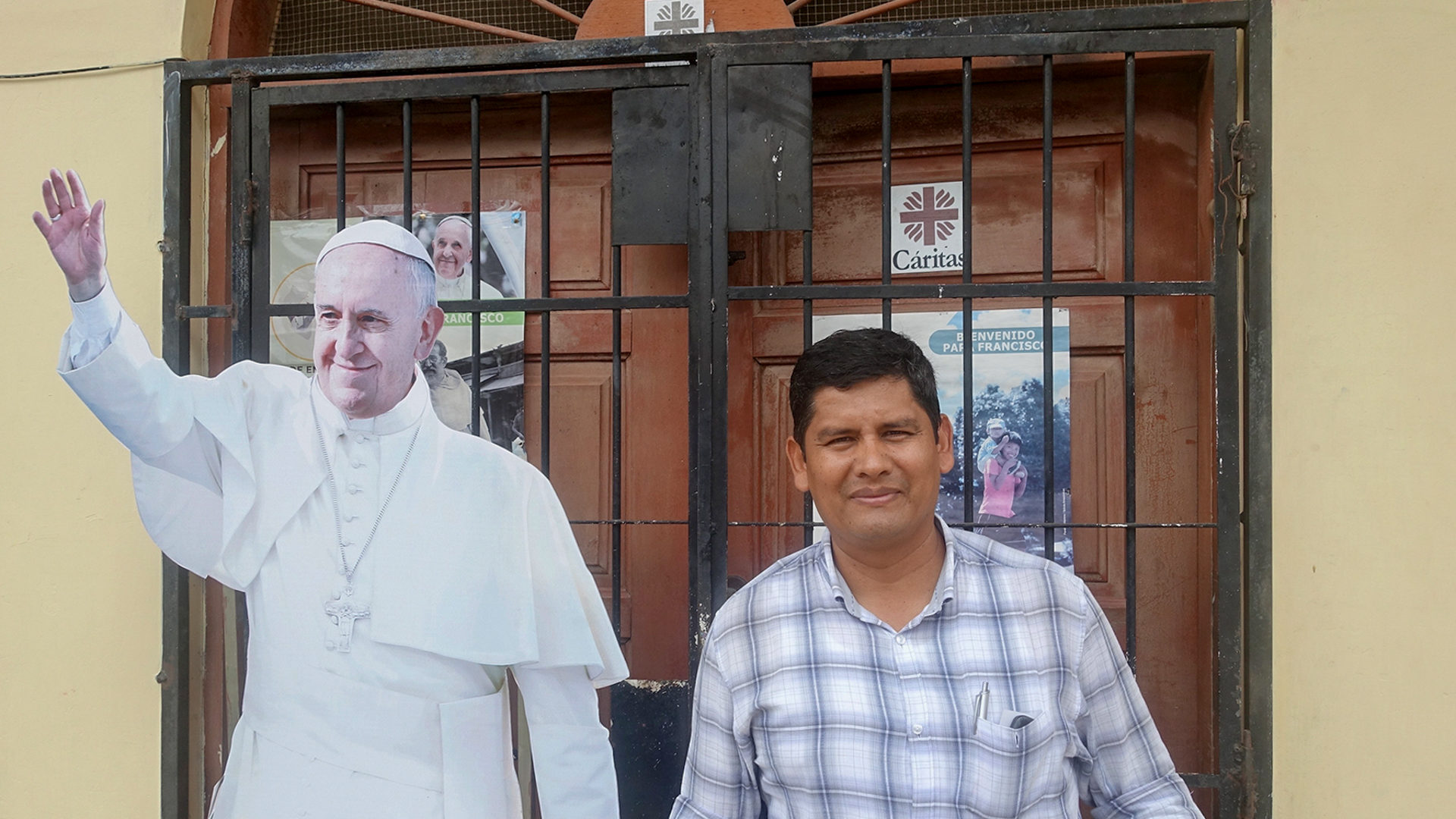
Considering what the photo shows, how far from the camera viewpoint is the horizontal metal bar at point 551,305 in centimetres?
204

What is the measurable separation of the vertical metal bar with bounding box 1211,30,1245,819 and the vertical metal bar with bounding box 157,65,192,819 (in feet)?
7.72

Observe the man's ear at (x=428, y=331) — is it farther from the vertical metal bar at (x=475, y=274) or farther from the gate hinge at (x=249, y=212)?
the gate hinge at (x=249, y=212)

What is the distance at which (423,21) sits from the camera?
256 centimetres

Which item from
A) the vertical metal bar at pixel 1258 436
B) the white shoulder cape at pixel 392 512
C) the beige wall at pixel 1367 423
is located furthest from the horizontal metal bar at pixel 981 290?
the white shoulder cape at pixel 392 512

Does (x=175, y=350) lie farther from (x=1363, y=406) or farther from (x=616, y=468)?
(x=1363, y=406)

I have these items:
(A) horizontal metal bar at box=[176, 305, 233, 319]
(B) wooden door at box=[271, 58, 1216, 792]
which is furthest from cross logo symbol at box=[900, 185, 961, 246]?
(A) horizontal metal bar at box=[176, 305, 233, 319]

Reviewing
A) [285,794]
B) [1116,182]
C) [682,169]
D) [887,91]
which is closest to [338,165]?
[682,169]

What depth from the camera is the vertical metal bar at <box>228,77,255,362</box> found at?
2145mm

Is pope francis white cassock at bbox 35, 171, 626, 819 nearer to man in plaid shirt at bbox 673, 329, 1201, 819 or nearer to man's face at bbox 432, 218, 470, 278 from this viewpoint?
man's face at bbox 432, 218, 470, 278

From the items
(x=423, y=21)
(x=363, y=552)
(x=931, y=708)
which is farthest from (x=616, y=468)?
(x=423, y=21)

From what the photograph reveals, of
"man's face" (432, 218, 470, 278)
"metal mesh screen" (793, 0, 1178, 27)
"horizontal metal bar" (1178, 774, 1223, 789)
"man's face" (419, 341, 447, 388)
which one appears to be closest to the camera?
"horizontal metal bar" (1178, 774, 1223, 789)

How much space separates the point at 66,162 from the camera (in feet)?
7.44

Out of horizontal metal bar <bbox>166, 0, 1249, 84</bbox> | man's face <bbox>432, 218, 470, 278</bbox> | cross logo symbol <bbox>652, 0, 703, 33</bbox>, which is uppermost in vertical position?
cross logo symbol <bbox>652, 0, 703, 33</bbox>

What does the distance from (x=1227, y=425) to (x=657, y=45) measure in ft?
4.93
